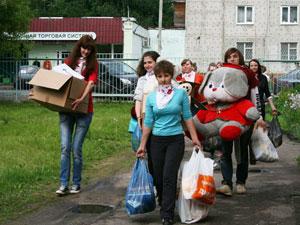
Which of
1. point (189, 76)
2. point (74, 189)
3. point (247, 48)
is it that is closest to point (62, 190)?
point (74, 189)

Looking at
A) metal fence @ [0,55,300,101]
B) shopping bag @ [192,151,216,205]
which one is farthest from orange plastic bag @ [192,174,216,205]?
metal fence @ [0,55,300,101]

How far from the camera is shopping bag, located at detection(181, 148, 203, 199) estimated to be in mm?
7066

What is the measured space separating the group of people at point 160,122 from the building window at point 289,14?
42.7 meters

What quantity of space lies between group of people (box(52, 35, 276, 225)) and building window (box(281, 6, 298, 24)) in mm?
42652

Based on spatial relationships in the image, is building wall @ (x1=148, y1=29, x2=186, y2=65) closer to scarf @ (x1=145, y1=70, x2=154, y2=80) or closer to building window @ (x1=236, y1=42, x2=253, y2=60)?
building window @ (x1=236, y1=42, x2=253, y2=60)

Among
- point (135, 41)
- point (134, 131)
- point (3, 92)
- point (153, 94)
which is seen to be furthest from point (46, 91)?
point (135, 41)

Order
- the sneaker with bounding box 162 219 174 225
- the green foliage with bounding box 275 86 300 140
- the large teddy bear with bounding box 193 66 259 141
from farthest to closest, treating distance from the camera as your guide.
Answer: the green foliage with bounding box 275 86 300 140 < the large teddy bear with bounding box 193 66 259 141 < the sneaker with bounding box 162 219 174 225

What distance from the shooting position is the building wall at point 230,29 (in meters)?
51.8

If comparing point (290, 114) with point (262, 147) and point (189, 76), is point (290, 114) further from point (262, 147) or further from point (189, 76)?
point (262, 147)

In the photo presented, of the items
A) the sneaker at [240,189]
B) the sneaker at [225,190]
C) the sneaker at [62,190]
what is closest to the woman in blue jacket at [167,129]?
the sneaker at [225,190]

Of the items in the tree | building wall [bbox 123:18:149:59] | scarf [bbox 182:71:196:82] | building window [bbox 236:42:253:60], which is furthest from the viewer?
building window [bbox 236:42:253:60]

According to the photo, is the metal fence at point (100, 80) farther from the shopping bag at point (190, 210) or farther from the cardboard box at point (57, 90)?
the shopping bag at point (190, 210)

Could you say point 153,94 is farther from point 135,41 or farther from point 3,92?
point 135,41

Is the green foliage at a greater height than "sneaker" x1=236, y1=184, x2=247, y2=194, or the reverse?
the green foliage
